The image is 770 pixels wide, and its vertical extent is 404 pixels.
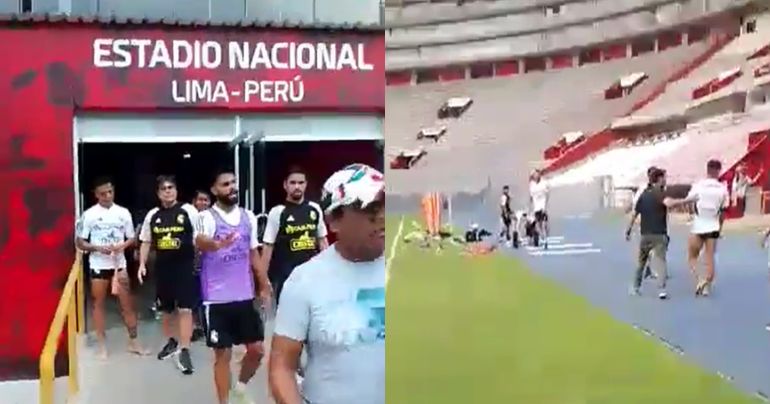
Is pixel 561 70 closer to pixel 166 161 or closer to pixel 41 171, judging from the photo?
pixel 166 161

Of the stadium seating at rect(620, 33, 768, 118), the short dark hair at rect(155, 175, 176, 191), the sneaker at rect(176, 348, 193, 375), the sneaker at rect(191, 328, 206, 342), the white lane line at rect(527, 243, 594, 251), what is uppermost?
the stadium seating at rect(620, 33, 768, 118)

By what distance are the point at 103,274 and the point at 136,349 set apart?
27 centimetres

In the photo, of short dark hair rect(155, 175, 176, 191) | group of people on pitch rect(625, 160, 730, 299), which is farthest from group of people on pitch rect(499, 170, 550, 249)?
short dark hair rect(155, 175, 176, 191)

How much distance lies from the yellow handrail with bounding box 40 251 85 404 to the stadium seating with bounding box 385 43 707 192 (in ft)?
6.50

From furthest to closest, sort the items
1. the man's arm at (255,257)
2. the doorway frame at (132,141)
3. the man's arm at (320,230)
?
the doorway frame at (132,141) → the man's arm at (255,257) → the man's arm at (320,230)

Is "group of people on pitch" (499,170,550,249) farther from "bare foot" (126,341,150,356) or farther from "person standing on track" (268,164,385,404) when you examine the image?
"bare foot" (126,341,150,356)

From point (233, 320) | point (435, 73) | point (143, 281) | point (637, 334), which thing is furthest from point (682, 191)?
point (143, 281)

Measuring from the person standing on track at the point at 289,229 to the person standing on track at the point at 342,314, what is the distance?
950mm

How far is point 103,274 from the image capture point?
3379mm

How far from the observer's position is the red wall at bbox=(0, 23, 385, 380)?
332 centimetres

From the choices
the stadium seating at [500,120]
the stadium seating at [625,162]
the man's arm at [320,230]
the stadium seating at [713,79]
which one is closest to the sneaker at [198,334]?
the man's arm at [320,230]

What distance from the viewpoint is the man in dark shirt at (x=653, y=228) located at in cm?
170

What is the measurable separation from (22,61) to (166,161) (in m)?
0.66

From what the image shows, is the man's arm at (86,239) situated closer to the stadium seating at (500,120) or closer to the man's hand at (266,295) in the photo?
the man's hand at (266,295)
